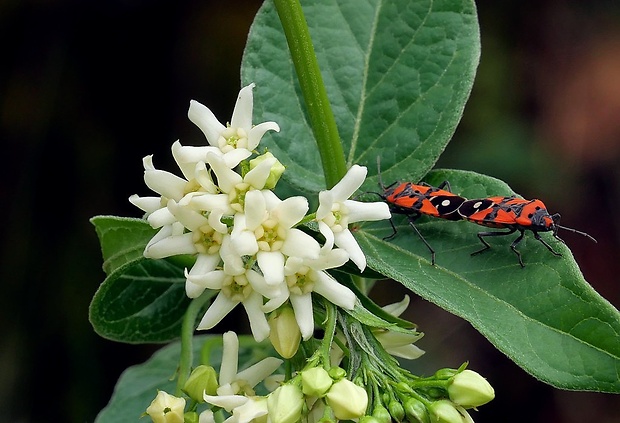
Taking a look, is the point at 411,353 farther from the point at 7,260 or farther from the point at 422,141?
the point at 7,260

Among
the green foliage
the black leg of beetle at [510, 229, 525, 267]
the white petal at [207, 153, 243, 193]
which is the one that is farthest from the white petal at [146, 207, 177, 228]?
the black leg of beetle at [510, 229, 525, 267]

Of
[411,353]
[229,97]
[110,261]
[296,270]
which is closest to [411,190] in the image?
[411,353]

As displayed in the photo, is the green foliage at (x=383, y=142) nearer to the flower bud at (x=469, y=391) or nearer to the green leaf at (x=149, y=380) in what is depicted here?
the green leaf at (x=149, y=380)

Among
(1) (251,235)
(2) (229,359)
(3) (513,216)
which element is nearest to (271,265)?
(1) (251,235)

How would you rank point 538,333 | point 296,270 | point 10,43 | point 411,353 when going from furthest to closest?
point 10,43
point 411,353
point 538,333
point 296,270

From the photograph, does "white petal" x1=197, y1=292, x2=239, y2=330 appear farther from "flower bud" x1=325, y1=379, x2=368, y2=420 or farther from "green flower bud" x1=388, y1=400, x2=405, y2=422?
"green flower bud" x1=388, y1=400, x2=405, y2=422

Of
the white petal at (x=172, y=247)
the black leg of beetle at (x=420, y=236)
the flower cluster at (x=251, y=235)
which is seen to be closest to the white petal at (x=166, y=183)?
the flower cluster at (x=251, y=235)

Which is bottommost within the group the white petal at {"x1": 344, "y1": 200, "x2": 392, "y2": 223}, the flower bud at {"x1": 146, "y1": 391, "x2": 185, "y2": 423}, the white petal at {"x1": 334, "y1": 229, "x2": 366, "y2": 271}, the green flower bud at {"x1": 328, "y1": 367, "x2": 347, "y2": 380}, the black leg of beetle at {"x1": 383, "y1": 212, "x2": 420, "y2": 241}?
the flower bud at {"x1": 146, "y1": 391, "x2": 185, "y2": 423}
